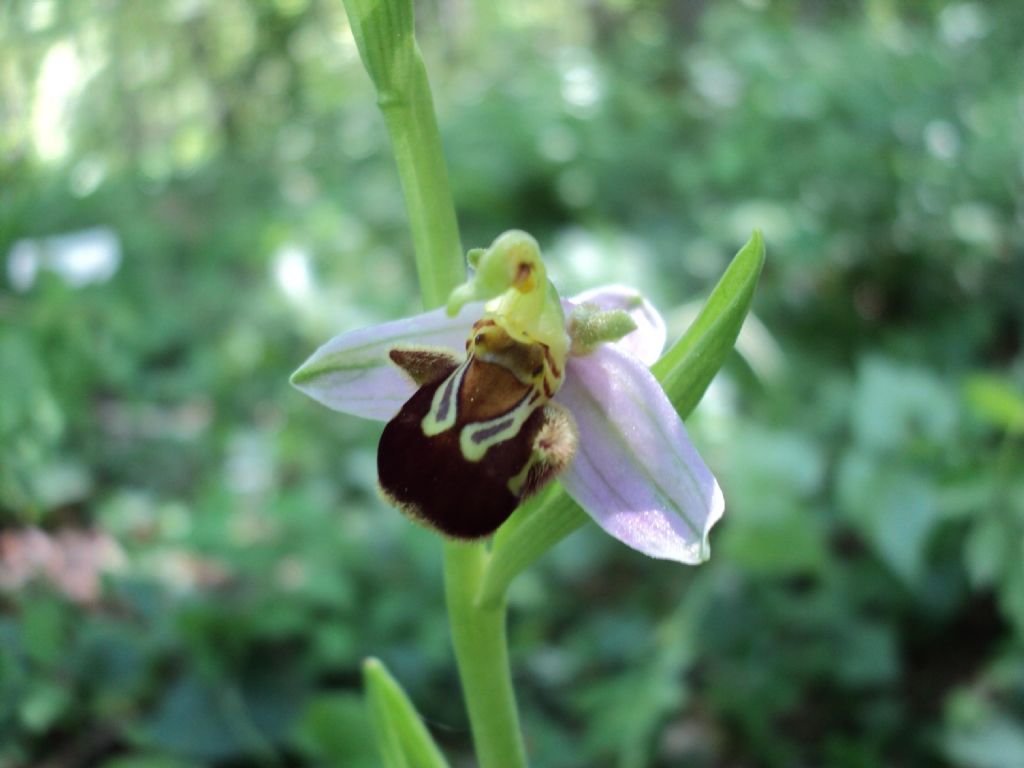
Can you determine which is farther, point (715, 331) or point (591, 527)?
point (591, 527)

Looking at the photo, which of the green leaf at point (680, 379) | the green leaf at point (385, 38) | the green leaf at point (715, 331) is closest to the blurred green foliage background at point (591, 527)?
the green leaf at point (680, 379)

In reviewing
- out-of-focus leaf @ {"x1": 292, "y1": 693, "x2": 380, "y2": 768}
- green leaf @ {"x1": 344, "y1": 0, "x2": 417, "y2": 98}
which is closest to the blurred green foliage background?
out-of-focus leaf @ {"x1": 292, "y1": 693, "x2": 380, "y2": 768}

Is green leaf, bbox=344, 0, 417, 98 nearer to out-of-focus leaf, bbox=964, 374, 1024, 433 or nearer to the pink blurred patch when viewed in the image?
the pink blurred patch

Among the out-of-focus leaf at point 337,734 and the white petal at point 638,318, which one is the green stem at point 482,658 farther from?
the out-of-focus leaf at point 337,734

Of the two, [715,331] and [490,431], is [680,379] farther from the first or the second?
[490,431]

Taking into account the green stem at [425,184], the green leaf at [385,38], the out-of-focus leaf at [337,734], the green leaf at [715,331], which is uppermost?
the green leaf at [385,38]

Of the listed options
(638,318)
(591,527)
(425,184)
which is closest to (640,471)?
(638,318)
